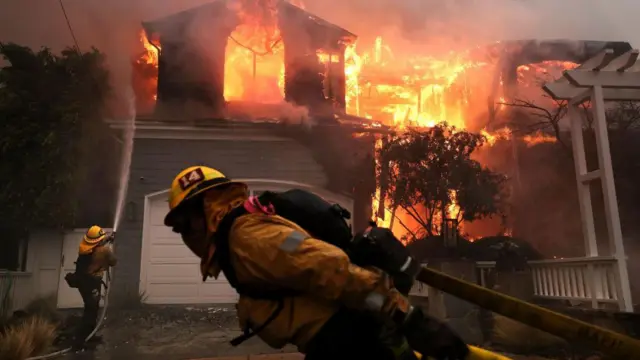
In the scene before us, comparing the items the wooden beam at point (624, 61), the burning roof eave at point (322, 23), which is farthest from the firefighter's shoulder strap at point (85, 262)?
the wooden beam at point (624, 61)

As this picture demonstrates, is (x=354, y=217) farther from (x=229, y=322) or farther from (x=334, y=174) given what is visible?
(x=229, y=322)

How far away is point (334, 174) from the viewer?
923cm

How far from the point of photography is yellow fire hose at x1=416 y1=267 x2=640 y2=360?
1.42m

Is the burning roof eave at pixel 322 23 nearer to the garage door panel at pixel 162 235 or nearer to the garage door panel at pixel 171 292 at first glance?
the garage door panel at pixel 162 235

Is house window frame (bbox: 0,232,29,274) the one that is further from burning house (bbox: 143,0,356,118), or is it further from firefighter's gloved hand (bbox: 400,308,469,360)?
firefighter's gloved hand (bbox: 400,308,469,360)

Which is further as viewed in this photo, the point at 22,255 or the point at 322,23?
the point at 322,23

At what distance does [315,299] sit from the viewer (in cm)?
151

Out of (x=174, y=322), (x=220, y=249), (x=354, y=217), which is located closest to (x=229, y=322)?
(x=174, y=322)

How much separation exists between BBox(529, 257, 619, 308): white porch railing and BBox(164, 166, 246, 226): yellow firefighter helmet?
4.92 meters

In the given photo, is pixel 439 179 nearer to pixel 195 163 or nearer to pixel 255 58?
pixel 195 163

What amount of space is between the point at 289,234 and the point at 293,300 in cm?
23

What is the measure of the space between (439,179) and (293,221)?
642 centimetres

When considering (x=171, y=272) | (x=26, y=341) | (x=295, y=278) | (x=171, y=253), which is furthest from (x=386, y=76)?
(x=295, y=278)

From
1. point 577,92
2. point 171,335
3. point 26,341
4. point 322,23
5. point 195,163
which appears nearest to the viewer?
point 26,341
